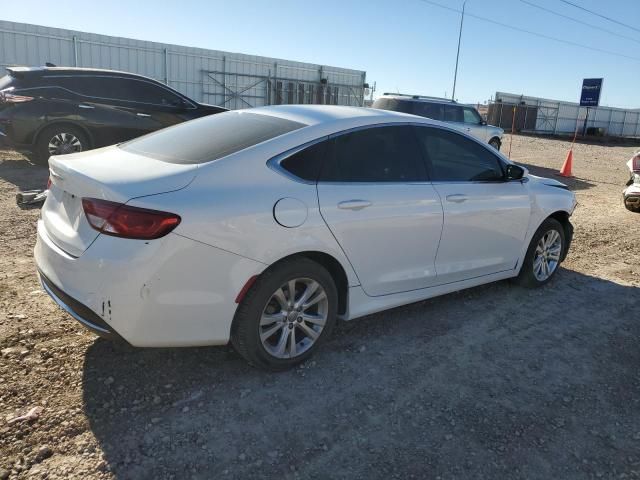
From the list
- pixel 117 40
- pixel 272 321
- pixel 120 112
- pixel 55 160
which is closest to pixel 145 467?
pixel 272 321

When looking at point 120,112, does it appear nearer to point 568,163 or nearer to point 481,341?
point 481,341

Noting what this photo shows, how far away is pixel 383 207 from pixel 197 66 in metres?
20.0

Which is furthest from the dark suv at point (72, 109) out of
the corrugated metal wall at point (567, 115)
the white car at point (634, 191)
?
the corrugated metal wall at point (567, 115)

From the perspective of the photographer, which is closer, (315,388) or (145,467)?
(145,467)

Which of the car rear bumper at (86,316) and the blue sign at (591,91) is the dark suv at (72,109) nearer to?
the car rear bumper at (86,316)

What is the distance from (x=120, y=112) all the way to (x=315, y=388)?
25.9ft

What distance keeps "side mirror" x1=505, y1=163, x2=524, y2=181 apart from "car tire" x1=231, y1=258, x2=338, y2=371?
2116 mm

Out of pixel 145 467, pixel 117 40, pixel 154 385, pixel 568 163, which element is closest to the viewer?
pixel 145 467

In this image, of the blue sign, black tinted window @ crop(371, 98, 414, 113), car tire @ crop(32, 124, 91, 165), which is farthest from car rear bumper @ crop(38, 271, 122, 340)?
the blue sign

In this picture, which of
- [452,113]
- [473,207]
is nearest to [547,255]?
[473,207]

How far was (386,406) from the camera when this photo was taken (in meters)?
3.13

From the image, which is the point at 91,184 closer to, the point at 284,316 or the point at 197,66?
the point at 284,316

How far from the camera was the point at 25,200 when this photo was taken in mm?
6953

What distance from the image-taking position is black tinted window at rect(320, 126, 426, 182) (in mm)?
3506
